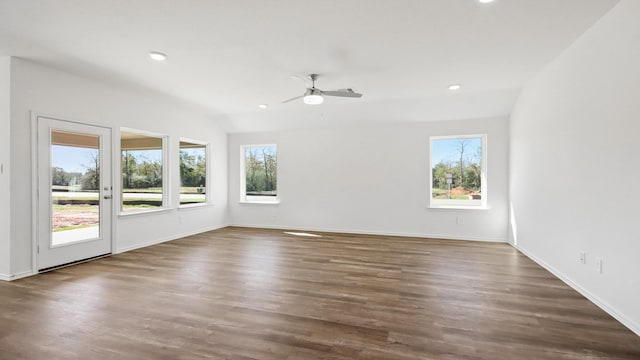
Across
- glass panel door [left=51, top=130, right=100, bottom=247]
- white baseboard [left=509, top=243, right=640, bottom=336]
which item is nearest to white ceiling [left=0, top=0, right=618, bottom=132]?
glass panel door [left=51, top=130, right=100, bottom=247]

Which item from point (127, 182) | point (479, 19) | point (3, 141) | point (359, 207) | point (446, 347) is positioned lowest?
point (446, 347)

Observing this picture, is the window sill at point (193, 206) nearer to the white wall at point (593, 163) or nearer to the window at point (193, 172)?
the window at point (193, 172)

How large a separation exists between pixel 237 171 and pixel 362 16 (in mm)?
5432

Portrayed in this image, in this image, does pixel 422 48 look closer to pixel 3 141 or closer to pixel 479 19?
pixel 479 19

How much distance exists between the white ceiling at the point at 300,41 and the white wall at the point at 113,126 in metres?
0.29

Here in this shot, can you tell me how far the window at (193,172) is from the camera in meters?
6.11

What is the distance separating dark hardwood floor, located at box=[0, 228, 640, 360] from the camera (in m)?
2.09

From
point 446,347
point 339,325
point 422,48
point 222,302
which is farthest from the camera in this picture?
point 422,48

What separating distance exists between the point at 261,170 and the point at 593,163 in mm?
5963

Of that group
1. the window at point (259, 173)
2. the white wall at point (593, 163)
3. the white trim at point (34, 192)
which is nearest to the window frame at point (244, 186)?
the window at point (259, 173)

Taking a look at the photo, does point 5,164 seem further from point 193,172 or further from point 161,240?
point 193,172

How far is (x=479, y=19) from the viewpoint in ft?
8.57

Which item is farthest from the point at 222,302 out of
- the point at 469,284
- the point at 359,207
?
the point at 359,207

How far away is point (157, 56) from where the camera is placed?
3414 millimetres
